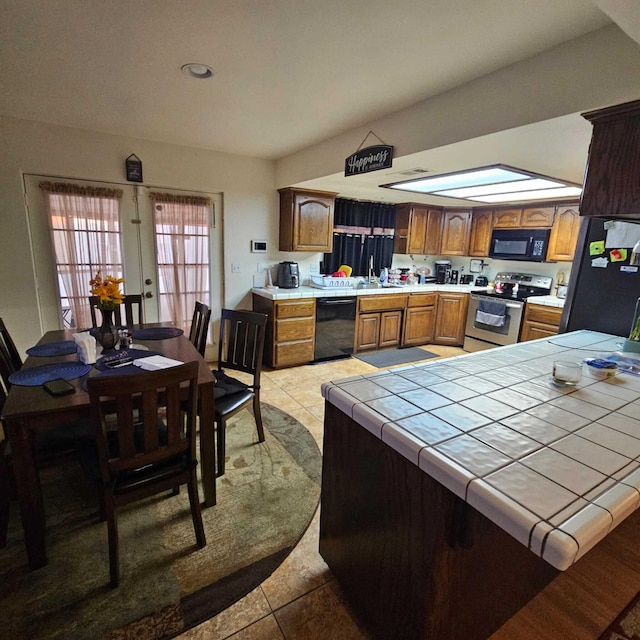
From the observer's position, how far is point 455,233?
17.4 feet

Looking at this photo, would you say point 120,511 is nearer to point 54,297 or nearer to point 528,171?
point 54,297

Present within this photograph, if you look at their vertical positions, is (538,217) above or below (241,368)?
above

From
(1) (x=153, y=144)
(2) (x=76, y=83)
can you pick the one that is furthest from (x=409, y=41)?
(1) (x=153, y=144)

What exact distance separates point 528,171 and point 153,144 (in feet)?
11.5

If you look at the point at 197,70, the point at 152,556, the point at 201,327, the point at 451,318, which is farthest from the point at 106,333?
the point at 451,318

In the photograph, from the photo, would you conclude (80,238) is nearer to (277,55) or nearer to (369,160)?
(277,55)

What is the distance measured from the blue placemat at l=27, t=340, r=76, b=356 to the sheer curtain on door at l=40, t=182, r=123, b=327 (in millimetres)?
1202

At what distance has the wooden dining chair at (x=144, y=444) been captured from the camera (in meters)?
1.39

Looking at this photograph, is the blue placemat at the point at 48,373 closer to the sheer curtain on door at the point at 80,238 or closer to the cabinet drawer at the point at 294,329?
the sheer curtain on door at the point at 80,238

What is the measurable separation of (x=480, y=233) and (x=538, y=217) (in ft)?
2.74

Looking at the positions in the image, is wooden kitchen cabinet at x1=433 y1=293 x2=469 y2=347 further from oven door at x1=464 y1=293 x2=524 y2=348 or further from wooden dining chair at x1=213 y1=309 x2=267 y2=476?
wooden dining chair at x1=213 y1=309 x2=267 y2=476

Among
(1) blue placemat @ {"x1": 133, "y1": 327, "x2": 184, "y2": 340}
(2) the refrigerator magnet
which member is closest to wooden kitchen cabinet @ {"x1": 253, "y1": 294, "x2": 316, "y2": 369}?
(1) blue placemat @ {"x1": 133, "y1": 327, "x2": 184, "y2": 340}

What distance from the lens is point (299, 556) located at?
170cm

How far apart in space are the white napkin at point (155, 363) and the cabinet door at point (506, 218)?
4.60 m
